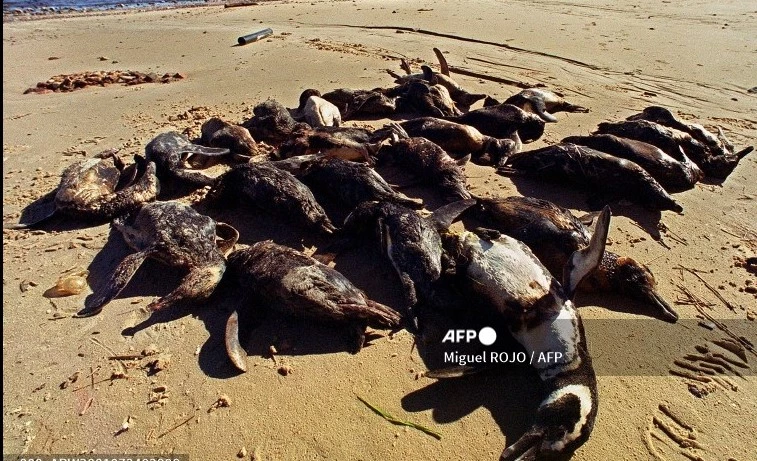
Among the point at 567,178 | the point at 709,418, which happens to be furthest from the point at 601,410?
the point at 567,178

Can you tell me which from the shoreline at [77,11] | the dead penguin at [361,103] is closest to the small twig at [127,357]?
the dead penguin at [361,103]

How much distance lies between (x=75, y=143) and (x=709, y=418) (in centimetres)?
834

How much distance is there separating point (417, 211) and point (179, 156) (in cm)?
321

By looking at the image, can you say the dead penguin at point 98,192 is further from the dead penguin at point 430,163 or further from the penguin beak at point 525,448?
the penguin beak at point 525,448

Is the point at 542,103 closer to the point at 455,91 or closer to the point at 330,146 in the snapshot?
the point at 455,91

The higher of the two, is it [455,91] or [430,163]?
[430,163]

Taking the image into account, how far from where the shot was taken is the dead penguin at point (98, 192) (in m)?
5.18

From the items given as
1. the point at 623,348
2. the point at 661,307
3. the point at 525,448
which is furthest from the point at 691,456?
the point at 661,307

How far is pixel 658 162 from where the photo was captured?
5.98 m

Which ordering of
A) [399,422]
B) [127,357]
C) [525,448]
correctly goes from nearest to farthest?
[525,448]
[399,422]
[127,357]

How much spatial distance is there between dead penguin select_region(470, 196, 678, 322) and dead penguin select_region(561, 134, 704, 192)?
83.4 inches

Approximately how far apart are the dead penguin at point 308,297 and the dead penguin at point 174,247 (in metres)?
0.42

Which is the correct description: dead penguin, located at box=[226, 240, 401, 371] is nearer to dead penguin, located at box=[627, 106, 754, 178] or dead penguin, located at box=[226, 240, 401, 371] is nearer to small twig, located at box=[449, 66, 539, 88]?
dead penguin, located at box=[627, 106, 754, 178]

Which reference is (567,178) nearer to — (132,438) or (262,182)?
(262,182)
